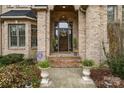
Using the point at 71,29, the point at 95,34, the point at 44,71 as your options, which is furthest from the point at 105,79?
the point at 71,29

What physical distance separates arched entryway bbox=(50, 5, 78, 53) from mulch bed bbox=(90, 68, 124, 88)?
23.2 feet

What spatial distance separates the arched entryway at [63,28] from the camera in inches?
650

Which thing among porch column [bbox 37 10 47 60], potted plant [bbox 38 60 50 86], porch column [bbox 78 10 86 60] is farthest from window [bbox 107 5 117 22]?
potted plant [bbox 38 60 50 86]

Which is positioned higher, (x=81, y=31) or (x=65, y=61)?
(x=81, y=31)

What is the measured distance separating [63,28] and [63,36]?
31.2 inches

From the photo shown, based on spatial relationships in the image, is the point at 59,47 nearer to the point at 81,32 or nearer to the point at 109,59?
the point at 81,32

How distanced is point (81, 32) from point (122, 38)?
4.21 meters

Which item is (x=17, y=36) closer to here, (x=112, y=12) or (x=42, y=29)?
(x=42, y=29)

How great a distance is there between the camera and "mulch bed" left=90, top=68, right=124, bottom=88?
25.3ft

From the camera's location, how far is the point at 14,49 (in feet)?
54.7

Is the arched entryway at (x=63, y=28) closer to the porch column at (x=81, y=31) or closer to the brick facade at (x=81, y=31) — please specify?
the brick facade at (x=81, y=31)

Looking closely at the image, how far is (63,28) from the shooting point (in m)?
17.7

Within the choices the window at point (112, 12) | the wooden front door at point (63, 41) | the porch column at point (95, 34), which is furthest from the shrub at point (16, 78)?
the wooden front door at point (63, 41)

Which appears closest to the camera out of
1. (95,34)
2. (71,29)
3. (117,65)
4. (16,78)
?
(16,78)
